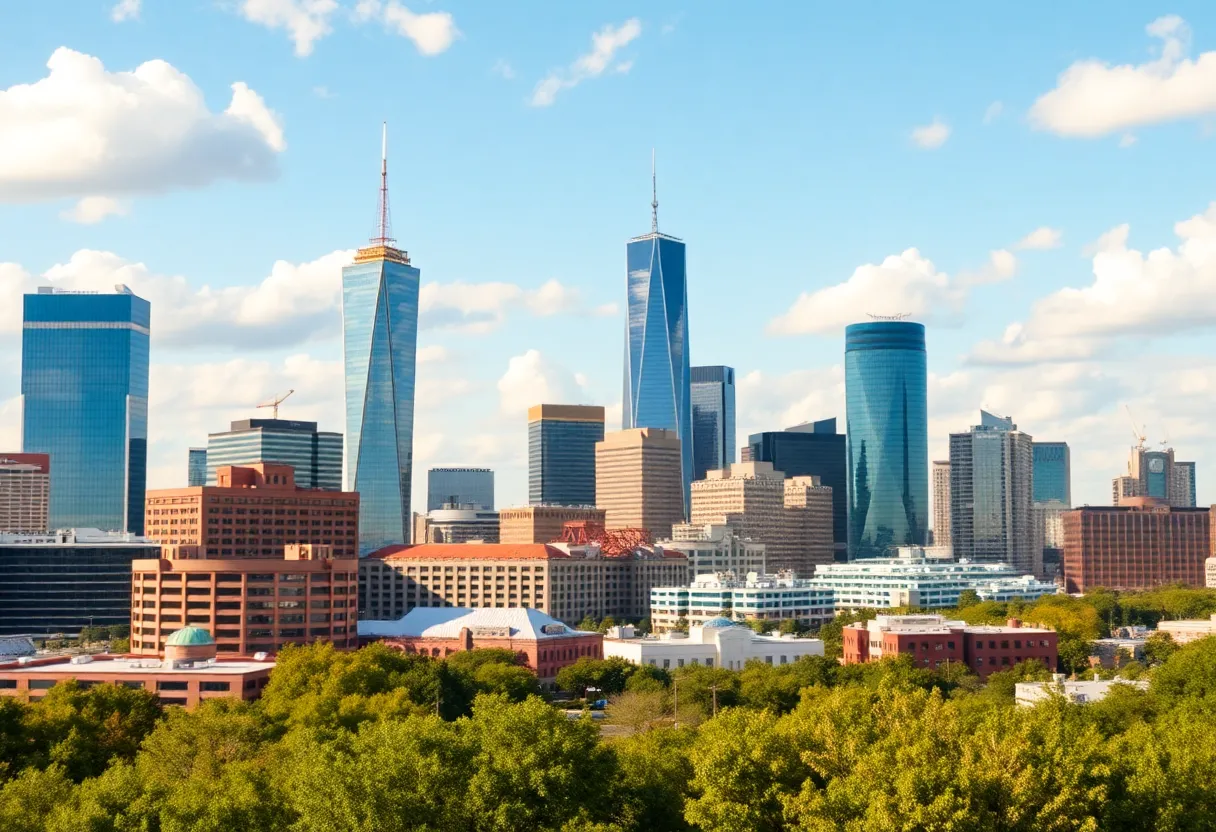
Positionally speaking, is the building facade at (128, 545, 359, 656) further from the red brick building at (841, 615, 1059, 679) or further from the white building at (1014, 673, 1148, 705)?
the white building at (1014, 673, 1148, 705)

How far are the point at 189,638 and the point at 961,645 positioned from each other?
9600cm

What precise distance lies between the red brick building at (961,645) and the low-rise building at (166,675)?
7872cm

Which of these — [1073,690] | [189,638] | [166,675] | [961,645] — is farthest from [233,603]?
[1073,690]

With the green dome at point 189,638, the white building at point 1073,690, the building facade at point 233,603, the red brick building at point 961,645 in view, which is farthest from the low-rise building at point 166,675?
the red brick building at point 961,645

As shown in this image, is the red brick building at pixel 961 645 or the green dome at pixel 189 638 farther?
the red brick building at pixel 961 645

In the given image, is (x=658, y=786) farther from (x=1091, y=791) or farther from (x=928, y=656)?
(x=928, y=656)

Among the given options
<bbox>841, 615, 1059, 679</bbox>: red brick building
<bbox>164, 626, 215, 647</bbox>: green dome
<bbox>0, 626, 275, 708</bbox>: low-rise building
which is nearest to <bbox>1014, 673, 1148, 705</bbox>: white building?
<bbox>841, 615, 1059, 679</bbox>: red brick building

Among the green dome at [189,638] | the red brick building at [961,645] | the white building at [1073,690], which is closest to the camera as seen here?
the white building at [1073,690]

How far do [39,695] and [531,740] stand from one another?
307 ft

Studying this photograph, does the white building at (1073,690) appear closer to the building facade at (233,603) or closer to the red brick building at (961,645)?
the red brick building at (961,645)

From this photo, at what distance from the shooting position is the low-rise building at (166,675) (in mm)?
150875

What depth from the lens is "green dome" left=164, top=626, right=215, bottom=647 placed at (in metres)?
165

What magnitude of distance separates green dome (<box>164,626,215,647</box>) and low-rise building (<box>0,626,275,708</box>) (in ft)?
0.36

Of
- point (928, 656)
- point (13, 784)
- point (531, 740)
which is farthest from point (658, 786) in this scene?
point (928, 656)
